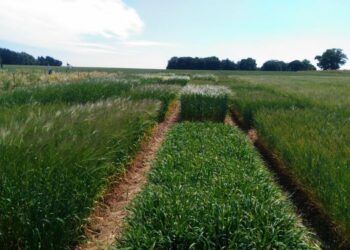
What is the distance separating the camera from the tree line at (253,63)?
110m

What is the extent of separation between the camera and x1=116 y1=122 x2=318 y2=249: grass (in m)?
3.45

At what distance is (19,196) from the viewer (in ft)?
10.9

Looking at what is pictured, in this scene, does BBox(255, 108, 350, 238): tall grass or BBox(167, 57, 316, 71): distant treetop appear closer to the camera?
BBox(255, 108, 350, 238): tall grass

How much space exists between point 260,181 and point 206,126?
5.34 metres

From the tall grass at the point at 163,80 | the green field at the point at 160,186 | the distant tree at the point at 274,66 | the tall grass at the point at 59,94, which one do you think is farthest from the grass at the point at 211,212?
the distant tree at the point at 274,66

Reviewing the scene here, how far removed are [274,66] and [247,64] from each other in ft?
30.0

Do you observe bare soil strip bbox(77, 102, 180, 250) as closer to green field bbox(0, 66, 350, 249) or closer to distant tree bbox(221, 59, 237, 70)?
green field bbox(0, 66, 350, 249)

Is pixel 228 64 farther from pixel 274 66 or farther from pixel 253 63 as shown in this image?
pixel 274 66

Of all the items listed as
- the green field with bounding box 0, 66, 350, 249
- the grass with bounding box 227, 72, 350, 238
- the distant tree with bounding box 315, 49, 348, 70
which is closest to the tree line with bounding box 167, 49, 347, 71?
the distant tree with bounding box 315, 49, 348, 70

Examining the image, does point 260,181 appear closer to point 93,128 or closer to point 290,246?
point 290,246

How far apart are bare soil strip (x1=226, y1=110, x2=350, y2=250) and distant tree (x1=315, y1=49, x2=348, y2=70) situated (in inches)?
4487

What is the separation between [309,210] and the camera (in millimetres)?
5445

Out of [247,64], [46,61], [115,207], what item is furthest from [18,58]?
[115,207]

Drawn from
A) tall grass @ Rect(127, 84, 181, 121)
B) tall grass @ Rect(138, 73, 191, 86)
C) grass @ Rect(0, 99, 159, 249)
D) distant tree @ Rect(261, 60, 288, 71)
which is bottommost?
distant tree @ Rect(261, 60, 288, 71)
